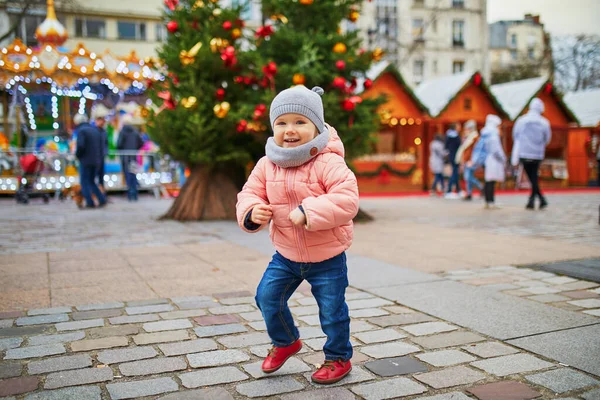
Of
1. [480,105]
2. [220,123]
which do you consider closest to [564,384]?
[220,123]

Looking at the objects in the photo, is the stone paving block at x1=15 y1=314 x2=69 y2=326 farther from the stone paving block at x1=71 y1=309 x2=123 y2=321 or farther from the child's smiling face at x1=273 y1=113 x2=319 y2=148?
the child's smiling face at x1=273 y1=113 x2=319 y2=148

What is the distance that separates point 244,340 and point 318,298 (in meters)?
0.77

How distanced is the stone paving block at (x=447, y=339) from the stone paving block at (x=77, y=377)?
67.4 inches

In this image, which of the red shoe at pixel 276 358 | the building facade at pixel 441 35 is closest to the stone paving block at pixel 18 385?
the red shoe at pixel 276 358

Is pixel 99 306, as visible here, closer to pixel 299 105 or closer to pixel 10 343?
pixel 10 343

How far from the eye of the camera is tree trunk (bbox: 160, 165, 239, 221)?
395 inches

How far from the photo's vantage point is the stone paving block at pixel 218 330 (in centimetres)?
364

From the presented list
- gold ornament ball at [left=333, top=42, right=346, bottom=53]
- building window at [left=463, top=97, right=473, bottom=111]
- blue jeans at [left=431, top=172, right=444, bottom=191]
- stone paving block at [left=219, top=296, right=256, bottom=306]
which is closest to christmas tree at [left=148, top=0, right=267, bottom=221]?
gold ornament ball at [left=333, top=42, right=346, bottom=53]

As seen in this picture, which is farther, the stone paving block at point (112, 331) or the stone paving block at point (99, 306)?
the stone paving block at point (99, 306)

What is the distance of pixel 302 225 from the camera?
2773 mm

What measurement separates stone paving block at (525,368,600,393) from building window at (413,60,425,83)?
1902 inches

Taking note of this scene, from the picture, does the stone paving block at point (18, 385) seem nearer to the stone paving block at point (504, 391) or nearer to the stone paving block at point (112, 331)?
the stone paving block at point (112, 331)

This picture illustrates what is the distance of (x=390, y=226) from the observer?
913 cm

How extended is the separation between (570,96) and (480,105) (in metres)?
8.68
